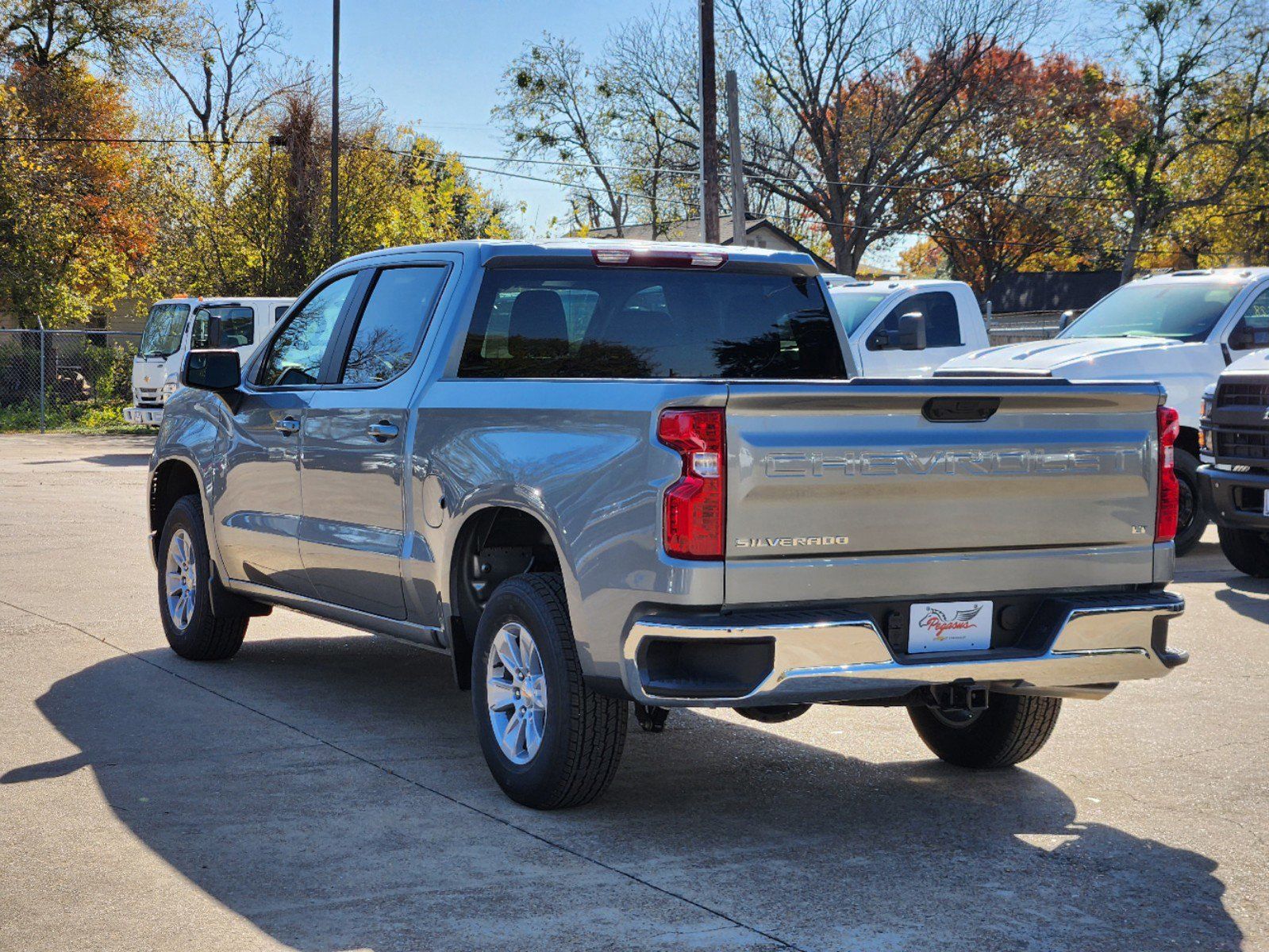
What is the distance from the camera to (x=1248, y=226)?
56156 millimetres

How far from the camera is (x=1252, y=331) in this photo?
1314cm

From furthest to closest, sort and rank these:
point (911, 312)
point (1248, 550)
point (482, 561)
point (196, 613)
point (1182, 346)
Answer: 1. point (911, 312)
2. point (1182, 346)
3. point (1248, 550)
4. point (196, 613)
5. point (482, 561)

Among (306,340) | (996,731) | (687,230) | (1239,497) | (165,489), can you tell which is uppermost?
(687,230)

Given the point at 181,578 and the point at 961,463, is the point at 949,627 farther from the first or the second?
the point at 181,578

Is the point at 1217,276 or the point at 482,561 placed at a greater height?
the point at 1217,276

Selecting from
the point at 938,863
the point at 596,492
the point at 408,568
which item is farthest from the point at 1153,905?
the point at 408,568

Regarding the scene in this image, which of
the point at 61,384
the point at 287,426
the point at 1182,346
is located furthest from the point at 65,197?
the point at 287,426

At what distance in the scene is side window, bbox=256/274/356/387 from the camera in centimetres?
731

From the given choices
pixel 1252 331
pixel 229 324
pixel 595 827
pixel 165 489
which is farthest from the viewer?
pixel 229 324

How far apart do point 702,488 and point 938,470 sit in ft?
2.63

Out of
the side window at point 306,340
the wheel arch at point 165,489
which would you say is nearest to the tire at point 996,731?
the side window at point 306,340

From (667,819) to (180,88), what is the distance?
5559 cm

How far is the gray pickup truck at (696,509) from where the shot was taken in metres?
4.81

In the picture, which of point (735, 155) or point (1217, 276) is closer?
point (1217, 276)
